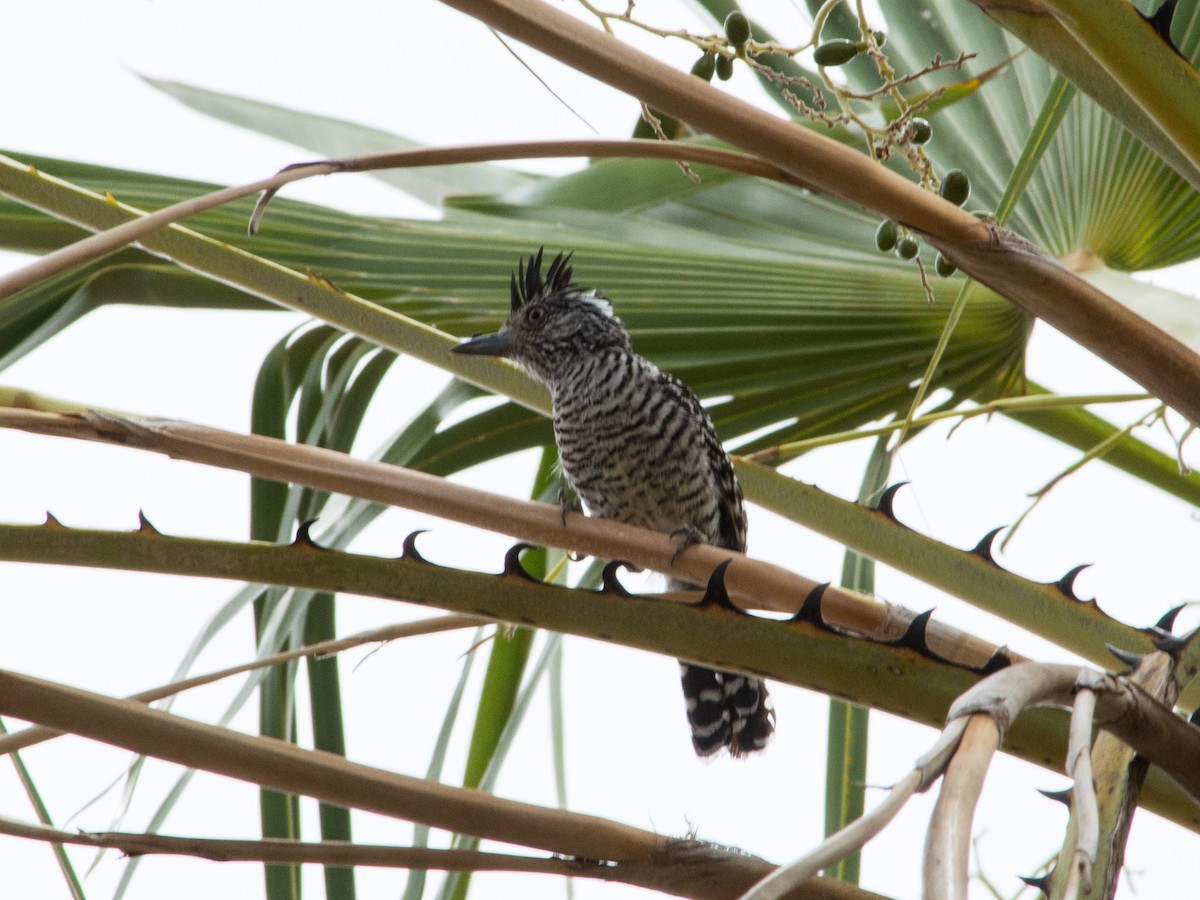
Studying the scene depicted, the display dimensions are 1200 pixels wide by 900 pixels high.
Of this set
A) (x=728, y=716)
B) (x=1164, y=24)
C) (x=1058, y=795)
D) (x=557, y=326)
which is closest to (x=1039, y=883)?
(x=1058, y=795)

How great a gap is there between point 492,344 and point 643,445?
0.66 metres

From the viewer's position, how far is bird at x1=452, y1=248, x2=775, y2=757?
2.59 m

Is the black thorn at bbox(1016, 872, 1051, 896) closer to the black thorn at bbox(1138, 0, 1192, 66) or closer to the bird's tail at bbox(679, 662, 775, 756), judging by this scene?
the black thorn at bbox(1138, 0, 1192, 66)

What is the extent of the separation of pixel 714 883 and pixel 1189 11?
1133 mm

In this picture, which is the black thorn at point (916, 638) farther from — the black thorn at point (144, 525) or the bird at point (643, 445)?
the bird at point (643, 445)

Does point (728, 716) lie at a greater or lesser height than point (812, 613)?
greater

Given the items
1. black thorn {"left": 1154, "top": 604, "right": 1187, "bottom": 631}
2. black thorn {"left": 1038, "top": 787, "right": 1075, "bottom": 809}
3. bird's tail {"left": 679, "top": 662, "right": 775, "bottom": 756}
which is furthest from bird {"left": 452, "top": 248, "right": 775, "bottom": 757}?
black thorn {"left": 1038, "top": 787, "right": 1075, "bottom": 809}

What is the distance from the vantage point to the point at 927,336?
6.03ft

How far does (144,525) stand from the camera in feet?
3.38

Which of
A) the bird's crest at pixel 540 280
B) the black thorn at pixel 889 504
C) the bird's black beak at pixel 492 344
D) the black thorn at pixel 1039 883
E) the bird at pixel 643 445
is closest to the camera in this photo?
the black thorn at pixel 1039 883

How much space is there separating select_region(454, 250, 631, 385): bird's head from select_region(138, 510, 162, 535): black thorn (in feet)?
4.42

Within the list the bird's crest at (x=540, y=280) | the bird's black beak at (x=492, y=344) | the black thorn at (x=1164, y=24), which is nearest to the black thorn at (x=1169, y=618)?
the black thorn at (x=1164, y=24)

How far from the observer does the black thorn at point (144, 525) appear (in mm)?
1024

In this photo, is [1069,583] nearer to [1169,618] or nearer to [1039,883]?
[1169,618]
